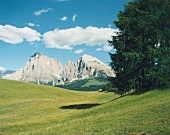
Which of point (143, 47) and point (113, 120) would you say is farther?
point (143, 47)

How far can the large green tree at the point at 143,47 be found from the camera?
40.5 meters

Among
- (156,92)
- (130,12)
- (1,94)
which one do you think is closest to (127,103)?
(156,92)

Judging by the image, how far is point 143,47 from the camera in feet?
141

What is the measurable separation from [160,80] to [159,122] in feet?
Result: 64.0

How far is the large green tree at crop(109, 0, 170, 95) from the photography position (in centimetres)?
4053

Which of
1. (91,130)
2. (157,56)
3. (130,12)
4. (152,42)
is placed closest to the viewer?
(91,130)

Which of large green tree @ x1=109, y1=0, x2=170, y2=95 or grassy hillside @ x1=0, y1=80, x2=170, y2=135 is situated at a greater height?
large green tree @ x1=109, y1=0, x2=170, y2=95

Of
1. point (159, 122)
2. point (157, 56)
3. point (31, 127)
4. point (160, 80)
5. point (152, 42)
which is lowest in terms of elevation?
point (31, 127)

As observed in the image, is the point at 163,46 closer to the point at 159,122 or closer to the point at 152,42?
the point at 152,42

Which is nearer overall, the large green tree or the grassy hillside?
the grassy hillside

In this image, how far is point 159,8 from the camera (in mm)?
44281

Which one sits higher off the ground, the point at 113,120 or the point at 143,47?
the point at 143,47

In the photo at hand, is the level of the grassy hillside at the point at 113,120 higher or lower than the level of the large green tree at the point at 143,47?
lower

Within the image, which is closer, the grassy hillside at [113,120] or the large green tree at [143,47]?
the grassy hillside at [113,120]
